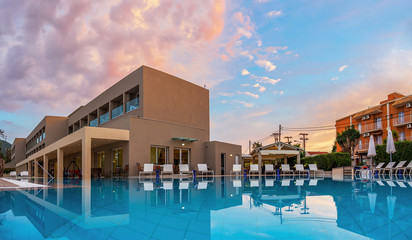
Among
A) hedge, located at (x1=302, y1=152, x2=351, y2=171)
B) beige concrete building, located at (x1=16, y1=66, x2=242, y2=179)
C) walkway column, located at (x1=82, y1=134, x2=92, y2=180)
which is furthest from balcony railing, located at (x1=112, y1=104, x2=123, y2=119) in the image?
hedge, located at (x1=302, y1=152, x2=351, y2=171)

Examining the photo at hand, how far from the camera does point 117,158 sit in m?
20.8

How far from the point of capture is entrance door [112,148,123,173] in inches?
800

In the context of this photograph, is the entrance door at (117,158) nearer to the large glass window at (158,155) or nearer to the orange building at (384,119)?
the large glass window at (158,155)

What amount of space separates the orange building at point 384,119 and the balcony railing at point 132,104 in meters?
25.1

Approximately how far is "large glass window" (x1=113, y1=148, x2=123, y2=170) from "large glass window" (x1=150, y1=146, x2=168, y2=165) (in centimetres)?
200

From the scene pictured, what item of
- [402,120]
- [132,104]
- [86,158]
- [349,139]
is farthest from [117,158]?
[402,120]

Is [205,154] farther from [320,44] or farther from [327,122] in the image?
[327,122]

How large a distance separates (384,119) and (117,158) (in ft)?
105

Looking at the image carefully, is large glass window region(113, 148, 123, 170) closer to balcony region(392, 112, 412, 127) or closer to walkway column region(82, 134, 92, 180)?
walkway column region(82, 134, 92, 180)

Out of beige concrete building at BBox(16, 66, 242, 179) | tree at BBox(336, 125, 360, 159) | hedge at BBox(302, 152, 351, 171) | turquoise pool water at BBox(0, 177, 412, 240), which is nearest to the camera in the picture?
turquoise pool water at BBox(0, 177, 412, 240)

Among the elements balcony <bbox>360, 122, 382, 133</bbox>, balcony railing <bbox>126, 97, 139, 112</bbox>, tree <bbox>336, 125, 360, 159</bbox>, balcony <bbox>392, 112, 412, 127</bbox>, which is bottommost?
tree <bbox>336, 125, 360, 159</bbox>

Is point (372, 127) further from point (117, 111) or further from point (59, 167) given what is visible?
point (59, 167)

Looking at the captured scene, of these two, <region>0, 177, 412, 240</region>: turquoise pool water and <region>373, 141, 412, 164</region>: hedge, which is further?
<region>373, 141, 412, 164</region>: hedge

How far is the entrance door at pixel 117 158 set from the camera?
2033 cm
